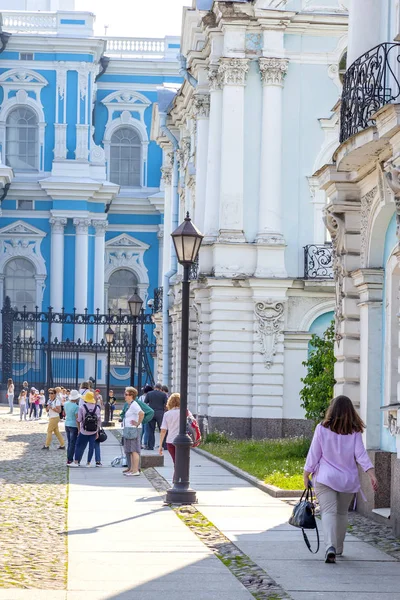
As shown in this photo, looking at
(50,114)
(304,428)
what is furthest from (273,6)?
(50,114)

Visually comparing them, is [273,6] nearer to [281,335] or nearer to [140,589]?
[281,335]

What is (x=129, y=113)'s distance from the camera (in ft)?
210

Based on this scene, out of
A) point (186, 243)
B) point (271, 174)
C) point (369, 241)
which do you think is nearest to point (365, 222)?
point (369, 241)

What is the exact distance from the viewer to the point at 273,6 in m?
30.4

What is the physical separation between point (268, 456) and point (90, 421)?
320 cm

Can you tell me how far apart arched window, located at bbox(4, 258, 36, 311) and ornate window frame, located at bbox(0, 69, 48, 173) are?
13.8ft

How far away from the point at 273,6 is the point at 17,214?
32352 mm

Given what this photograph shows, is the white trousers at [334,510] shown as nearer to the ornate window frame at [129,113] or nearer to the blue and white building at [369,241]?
the blue and white building at [369,241]

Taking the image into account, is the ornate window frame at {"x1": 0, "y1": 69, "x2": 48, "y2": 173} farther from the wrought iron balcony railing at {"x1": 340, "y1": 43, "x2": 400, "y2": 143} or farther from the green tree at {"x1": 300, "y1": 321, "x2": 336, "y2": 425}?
the wrought iron balcony railing at {"x1": 340, "y1": 43, "x2": 400, "y2": 143}

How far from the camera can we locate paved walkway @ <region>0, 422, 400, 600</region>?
10039 millimetres

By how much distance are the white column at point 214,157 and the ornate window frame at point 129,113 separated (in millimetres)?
32836

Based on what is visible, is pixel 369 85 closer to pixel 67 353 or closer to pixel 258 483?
pixel 258 483

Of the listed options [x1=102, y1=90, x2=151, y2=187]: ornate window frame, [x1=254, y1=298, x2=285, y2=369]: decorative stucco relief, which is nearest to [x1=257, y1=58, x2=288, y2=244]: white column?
[x1=254, y1=298, x2=285, y2=369]: decorative stucco relief

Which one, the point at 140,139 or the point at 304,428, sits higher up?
the point at 140,139
